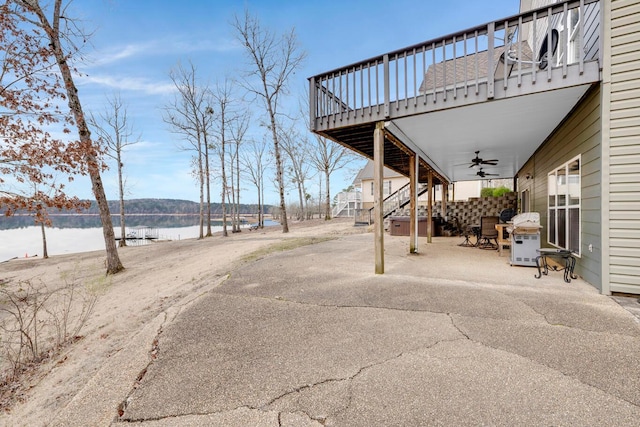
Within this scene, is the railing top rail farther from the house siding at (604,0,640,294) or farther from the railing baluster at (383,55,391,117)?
the house siding at (604,0,640,294)

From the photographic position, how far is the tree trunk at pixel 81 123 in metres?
7.61

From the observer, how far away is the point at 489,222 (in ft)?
26.8

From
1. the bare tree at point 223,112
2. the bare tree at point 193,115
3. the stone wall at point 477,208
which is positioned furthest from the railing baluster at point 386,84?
the bare tree at point 223,112

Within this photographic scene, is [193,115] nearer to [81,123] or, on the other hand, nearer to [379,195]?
[81,123]

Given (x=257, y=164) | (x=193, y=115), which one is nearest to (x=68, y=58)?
(x=193, y=115)

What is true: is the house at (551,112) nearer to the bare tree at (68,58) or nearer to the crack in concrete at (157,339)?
the crack in concrete at (157,339)

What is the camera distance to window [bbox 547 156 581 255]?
486 centimetres

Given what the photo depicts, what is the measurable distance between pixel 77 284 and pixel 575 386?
11.1 meters

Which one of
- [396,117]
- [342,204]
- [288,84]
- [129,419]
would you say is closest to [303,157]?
[342,204]

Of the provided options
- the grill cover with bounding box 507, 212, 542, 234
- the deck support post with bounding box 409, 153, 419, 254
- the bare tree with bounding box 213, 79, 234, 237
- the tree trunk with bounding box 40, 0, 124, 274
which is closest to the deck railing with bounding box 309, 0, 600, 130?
the grill cover with bounding box 507, 212, 542, 234

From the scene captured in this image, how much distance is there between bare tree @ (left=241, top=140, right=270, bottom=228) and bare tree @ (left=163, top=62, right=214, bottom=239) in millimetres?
7938

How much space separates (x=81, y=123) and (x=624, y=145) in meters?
11.8

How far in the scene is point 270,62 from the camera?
1578 cm

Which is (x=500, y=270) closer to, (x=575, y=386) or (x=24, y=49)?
(x=575, y=386)
